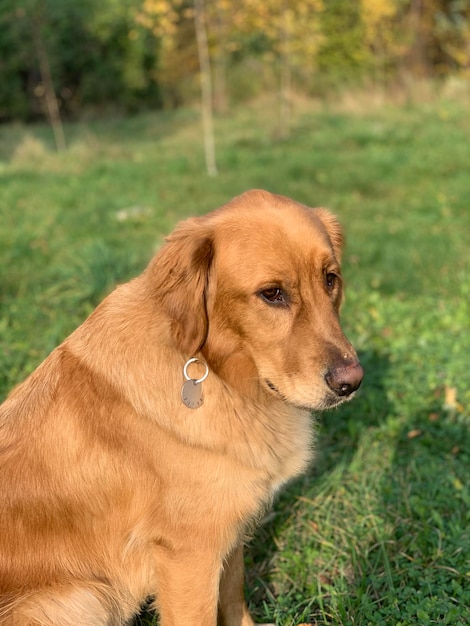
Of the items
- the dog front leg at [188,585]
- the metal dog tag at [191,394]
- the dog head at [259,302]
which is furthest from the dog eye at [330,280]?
the dog front leg at [188,585]

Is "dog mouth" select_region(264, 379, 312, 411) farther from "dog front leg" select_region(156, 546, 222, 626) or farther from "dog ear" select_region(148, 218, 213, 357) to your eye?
"dog front leg" select_region(156, 546, 222, 626)

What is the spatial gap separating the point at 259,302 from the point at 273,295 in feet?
0.20

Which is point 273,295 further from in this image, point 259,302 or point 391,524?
point 391,524

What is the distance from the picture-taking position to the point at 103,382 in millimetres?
2248

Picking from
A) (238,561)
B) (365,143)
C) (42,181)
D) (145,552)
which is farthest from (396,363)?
(365,143)

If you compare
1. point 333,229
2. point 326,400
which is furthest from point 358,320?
point 326,400

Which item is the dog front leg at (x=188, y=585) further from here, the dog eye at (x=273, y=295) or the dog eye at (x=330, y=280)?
the dog eye at (x=330, y=280)

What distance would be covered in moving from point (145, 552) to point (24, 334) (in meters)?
3.19

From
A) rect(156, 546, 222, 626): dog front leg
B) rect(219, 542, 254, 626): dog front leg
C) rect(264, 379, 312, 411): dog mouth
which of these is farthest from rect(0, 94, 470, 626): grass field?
rect(264, 379, 312, 411): dog mouth

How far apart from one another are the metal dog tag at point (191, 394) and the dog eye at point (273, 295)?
1.35ft

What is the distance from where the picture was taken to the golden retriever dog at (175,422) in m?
2.13

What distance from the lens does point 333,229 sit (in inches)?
108

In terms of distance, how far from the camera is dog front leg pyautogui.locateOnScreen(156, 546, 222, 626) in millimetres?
2131

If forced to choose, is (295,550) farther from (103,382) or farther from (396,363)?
(396,363)
